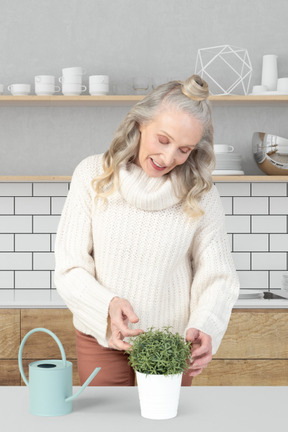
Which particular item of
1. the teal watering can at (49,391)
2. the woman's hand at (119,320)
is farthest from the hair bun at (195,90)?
the teal watering can at (49,391)

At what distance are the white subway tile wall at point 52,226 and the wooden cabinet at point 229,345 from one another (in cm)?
59

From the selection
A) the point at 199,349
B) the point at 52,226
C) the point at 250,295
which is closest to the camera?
the point at 199,349

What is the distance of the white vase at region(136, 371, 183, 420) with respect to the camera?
1.37m

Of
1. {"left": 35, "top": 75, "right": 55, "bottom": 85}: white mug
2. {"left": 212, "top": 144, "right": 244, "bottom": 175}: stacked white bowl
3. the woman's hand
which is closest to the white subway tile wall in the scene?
{"left": 212, "top": 144, "right": 244, "bottom": 175}: stacked white bowl

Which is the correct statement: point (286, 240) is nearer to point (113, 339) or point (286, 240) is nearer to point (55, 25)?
point (55, 25)

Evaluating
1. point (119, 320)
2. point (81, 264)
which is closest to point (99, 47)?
point (81, 264)

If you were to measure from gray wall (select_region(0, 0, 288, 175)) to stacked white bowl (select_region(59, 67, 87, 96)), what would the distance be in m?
0.21

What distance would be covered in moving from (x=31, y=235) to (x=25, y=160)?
1.37ft

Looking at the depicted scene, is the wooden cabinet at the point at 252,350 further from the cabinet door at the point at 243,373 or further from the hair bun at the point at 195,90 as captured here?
the hair bun at the point at 195,90

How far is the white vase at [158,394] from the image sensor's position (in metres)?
1.37

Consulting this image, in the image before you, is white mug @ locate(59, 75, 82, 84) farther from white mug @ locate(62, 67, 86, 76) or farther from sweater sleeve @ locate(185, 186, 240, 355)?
sweater sleeve @ locate(185, 186, 240, 355)

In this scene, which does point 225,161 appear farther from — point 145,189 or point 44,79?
point 145,189

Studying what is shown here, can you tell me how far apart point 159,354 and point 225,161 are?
2.13 metres

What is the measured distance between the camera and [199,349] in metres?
1.60
